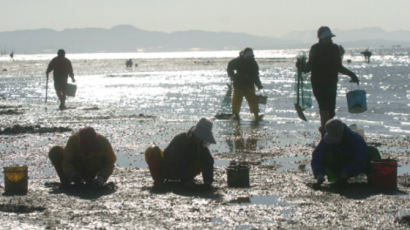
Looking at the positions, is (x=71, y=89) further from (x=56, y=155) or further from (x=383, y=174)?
(x=383, y=174)

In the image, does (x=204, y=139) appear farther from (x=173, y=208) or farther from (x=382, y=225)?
(x=382, y=225)

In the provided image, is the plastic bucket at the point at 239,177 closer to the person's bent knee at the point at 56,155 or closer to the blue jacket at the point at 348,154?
the blue jacket at the point at 348,154

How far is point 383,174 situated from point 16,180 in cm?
435

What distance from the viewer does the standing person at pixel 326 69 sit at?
11.8m

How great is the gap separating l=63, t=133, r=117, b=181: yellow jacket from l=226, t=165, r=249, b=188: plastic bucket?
1552 millimetres

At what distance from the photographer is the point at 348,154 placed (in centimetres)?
866

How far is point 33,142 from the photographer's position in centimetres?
1383

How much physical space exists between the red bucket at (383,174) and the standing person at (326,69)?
3329 mm

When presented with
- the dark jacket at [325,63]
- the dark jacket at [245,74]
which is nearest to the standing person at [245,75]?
the dark jacket at [245,74]

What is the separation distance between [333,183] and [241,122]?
8631 mm

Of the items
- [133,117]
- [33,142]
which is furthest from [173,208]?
[133,117]

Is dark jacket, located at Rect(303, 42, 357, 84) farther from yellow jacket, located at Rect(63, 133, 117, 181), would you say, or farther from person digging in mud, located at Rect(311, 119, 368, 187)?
yellow jacket, located at Rect(63, 133, 117, 181)

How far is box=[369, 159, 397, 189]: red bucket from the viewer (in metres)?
8.41

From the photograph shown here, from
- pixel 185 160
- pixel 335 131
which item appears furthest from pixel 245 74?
pixel 335 131
